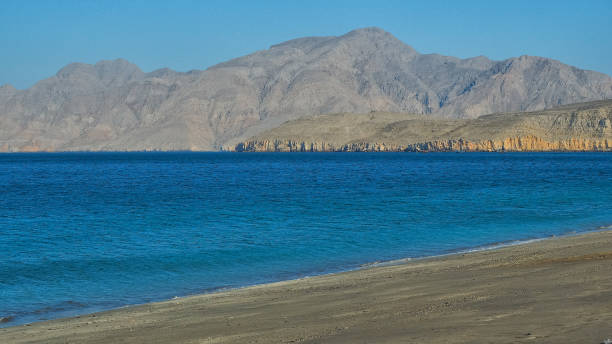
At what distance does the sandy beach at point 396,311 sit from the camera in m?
10.7

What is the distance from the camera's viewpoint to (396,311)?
43.6ft

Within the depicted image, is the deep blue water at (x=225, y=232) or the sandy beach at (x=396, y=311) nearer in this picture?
the sandy beach at (x=396, y=311)

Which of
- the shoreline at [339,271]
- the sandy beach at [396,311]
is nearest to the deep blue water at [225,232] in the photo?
the shoreline at [339,271]

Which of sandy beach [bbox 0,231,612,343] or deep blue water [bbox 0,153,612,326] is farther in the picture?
deep blue water [bbox 0,153,612,326]

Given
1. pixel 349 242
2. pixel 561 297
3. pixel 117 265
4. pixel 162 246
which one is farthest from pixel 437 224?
pixel 561 297

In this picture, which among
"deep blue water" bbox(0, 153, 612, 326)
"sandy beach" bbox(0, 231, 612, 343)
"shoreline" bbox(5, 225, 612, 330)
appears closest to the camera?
"sandy beach" bbox(0, 231, 612, 343)

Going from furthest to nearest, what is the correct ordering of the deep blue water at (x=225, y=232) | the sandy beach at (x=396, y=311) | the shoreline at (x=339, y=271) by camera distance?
the deep blue water at (x=225, y=232), the shoreline at (x=339, y=271), the sandy beach at (x=396, y=311)

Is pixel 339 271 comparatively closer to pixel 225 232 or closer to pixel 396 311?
pixel 396 311

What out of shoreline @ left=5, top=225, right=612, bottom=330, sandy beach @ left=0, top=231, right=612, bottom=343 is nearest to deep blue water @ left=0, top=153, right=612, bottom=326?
shoreline @ left=5, top=225, right=612, bottom=330

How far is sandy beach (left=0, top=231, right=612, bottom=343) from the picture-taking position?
1073cm

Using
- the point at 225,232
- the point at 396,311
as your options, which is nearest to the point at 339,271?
the point at 396,311

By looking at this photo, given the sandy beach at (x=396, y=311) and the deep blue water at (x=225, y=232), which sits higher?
the sandy beach at (x=396, y=311)

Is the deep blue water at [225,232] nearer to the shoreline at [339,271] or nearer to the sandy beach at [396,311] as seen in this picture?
the shoreline at [339,271]

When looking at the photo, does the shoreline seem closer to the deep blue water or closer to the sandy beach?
the deep blue water
